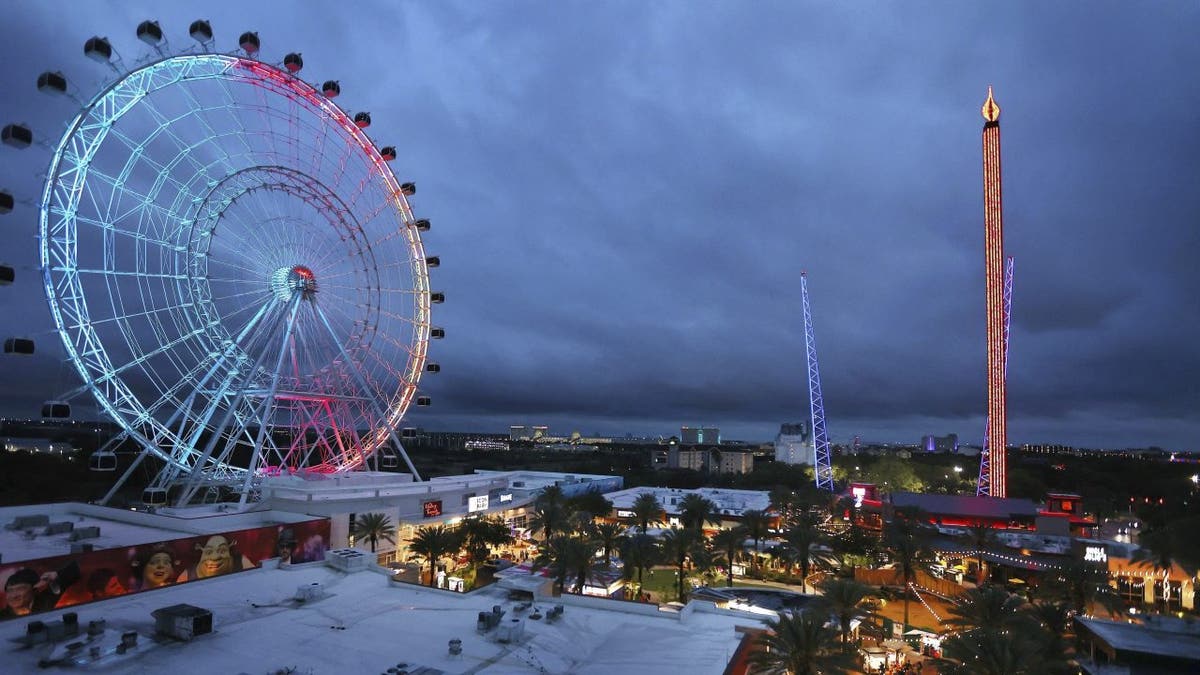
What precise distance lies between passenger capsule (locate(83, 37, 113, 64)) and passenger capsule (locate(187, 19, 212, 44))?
172 inches

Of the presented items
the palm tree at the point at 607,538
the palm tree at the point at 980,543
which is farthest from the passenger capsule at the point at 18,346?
the palm tree at the point at 980,543

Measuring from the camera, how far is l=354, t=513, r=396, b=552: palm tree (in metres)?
48.7

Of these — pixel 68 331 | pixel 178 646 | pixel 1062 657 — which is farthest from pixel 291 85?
pixel 1062 657

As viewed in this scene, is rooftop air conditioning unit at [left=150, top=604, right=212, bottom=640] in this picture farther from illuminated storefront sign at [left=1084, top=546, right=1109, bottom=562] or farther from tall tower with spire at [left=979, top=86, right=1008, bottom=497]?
tall tower with spire at [left=979, top=86, right=1008, bottom=497]

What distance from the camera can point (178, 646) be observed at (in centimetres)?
2211

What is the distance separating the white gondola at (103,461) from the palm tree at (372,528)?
56.6 feet

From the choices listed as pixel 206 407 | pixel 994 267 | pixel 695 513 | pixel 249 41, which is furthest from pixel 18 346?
pixel 994 267

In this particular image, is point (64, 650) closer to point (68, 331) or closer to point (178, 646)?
point (178, 646)

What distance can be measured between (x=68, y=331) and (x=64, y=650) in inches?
888

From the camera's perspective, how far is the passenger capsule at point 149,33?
1393 inches

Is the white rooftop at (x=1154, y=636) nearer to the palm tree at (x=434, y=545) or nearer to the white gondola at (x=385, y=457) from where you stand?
the palm tree at (x=434, y=545)

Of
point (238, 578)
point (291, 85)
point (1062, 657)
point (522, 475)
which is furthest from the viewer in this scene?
point (522, 475)

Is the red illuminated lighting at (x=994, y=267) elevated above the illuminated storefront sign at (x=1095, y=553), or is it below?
above

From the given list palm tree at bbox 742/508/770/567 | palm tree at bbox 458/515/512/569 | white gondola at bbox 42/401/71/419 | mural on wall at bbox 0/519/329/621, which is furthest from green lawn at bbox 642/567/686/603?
white gondola at bbox 42/401/71/419
